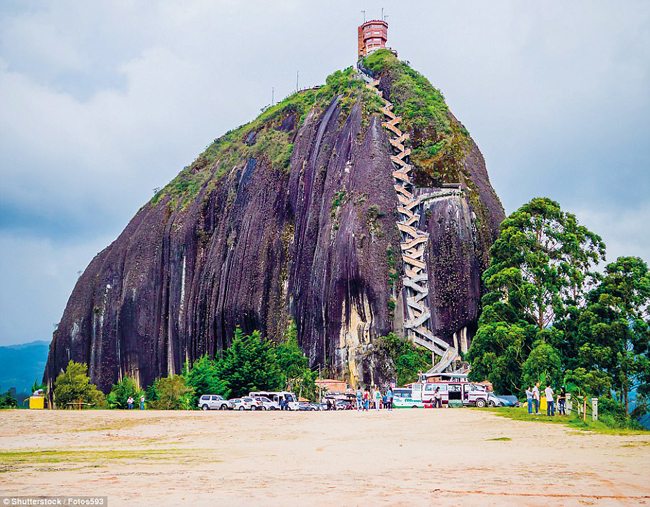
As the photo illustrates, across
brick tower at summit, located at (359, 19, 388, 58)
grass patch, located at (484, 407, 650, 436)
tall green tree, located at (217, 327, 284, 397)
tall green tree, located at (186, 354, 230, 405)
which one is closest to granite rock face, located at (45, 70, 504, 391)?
tall green tree, located at (217, 327, 284, 397)

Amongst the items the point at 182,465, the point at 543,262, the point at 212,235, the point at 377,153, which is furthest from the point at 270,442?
the point at 212,235

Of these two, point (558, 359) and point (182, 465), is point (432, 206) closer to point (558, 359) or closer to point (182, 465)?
point (558, 359)

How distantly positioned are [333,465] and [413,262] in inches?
2073

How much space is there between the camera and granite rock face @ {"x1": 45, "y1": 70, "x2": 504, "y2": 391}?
211ft

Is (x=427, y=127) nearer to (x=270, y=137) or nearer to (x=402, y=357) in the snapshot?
(x=270, y=137)

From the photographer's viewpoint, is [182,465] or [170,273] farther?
[170,273]

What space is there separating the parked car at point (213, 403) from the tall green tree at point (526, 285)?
17.2 meters

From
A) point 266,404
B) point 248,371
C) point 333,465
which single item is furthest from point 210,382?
point 333,465

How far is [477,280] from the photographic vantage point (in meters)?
66.4

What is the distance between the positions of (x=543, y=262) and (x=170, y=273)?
176 ft

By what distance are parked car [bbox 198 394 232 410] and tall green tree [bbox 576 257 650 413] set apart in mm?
23323

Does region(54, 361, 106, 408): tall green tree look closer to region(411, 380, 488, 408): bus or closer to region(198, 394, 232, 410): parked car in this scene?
region(198, 394, 232, 410): parked car

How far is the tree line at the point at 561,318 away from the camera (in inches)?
1574

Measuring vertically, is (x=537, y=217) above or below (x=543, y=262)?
above
